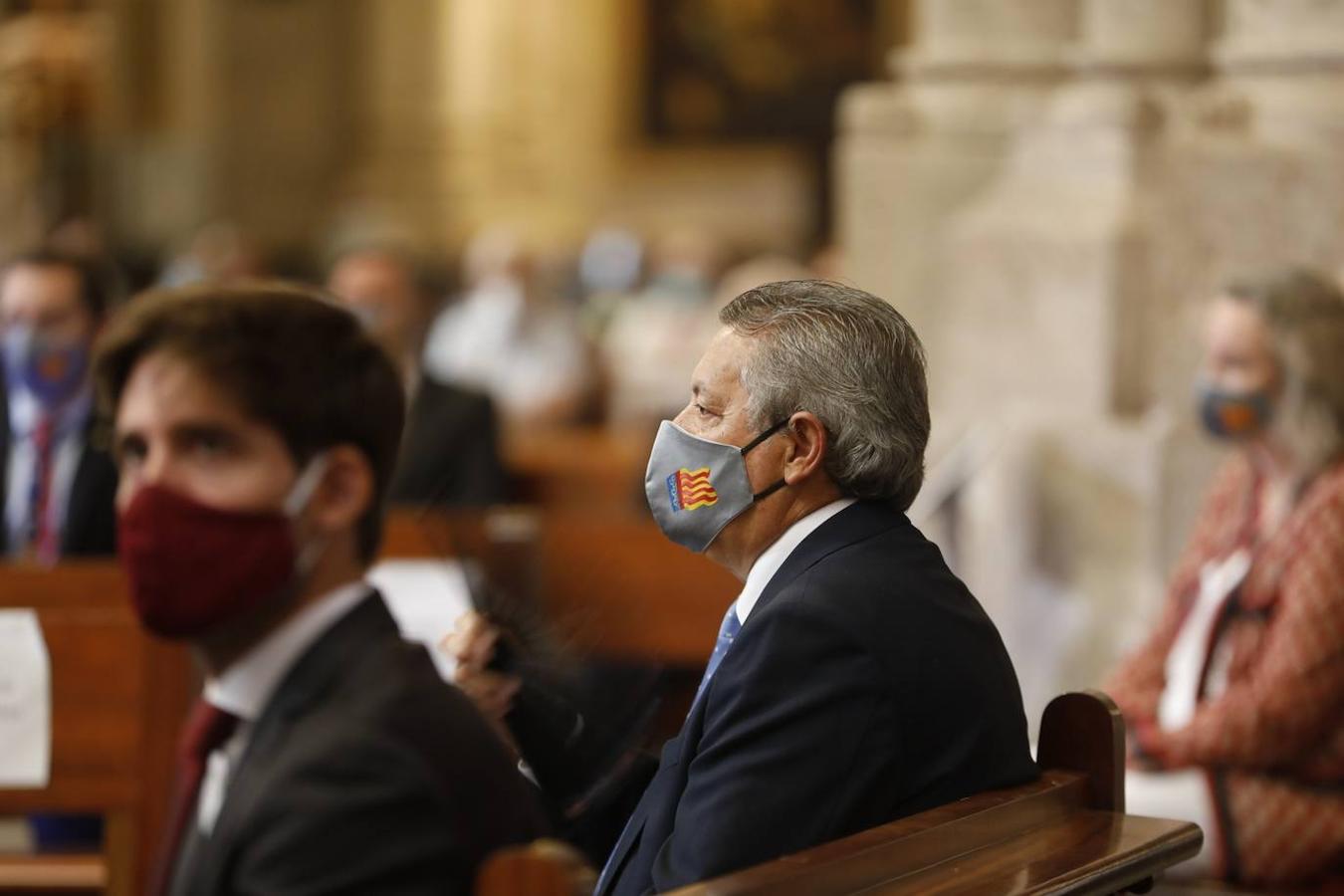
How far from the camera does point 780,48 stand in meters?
18.9

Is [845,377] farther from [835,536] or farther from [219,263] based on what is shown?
[219,263]

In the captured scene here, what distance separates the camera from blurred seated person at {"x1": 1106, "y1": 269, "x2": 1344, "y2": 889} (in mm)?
3826

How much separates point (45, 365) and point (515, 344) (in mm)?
6255

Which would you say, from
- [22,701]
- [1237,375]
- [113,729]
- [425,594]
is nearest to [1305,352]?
[1237,375]

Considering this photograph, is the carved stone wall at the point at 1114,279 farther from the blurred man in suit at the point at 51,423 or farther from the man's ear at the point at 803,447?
the man's ear at the point at 803,447

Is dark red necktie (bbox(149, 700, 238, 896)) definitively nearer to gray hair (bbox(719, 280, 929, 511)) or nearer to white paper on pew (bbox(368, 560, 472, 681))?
gray hair (bbox(719, 280, 929, 511))

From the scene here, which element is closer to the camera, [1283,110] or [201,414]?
[201,414]

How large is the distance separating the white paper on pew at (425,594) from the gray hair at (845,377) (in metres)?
1.71

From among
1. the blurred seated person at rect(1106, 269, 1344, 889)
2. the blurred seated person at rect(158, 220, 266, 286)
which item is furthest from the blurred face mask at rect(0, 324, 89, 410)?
the blurred seated person at rect(158, 220, 266, 286)

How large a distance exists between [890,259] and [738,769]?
431cm

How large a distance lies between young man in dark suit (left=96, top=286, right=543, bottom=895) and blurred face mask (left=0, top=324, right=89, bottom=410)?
10.5 feet

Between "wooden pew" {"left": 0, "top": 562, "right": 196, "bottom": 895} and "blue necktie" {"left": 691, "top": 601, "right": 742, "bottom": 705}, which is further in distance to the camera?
"wooden pew" {"left": 0, "top": 562, "right": 196, "bottom": 895}

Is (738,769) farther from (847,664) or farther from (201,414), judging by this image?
(201,414)

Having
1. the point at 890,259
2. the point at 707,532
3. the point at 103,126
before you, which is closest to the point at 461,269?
the point at 103,126
